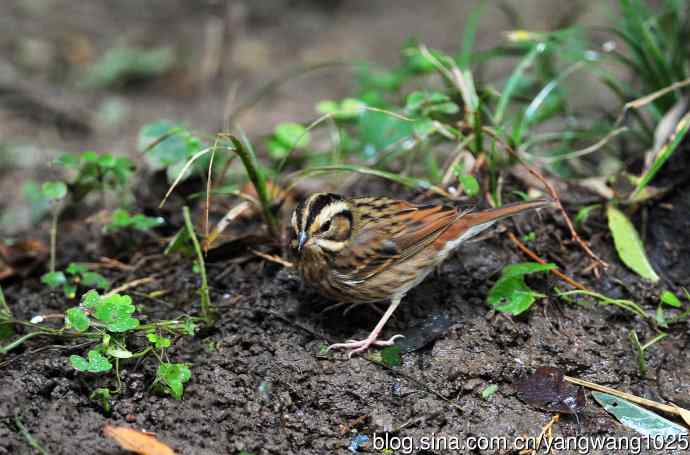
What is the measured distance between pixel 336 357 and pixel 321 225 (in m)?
0.79

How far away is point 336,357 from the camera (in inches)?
172

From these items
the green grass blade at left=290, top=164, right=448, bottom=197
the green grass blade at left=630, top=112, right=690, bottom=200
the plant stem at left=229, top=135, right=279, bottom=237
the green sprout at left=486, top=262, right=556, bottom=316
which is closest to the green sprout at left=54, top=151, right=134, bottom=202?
the plant stem at left=229, top=135, right=279, bottom=237

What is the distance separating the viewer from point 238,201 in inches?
231

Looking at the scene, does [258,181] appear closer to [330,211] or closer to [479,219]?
[330,211]

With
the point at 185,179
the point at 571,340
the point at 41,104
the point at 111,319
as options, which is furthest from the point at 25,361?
the point at 41,104

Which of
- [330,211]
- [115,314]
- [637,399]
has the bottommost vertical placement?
[637,399]

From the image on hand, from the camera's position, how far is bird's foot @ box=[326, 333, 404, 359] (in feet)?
14.4

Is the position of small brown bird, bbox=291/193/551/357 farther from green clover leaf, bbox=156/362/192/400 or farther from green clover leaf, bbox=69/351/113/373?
green clover leaf, bbox=69/351/113/373

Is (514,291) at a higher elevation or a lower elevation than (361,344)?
higher

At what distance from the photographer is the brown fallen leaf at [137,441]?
11.8ft

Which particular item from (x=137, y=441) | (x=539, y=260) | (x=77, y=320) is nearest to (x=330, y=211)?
(x=539, y=260)

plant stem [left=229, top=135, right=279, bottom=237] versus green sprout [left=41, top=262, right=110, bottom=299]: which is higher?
plant stem [left=229, top=135, right=279, bottom=237]

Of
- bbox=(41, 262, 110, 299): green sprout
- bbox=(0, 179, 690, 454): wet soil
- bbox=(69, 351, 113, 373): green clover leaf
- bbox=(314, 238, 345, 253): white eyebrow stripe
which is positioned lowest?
bbox=(0, 179, 690, 454): wet soil

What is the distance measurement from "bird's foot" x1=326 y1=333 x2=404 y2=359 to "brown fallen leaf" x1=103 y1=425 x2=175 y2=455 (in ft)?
3.74
